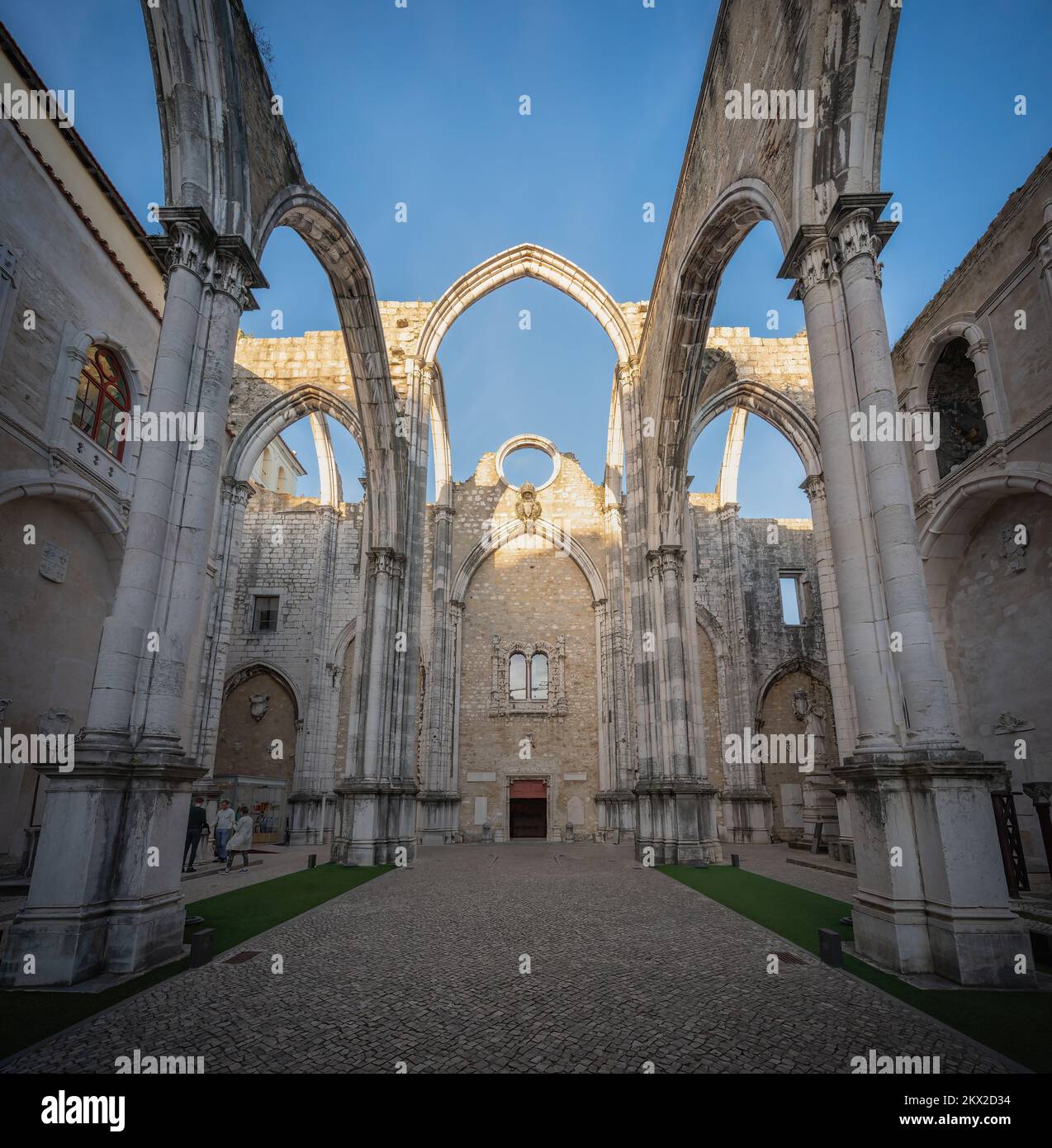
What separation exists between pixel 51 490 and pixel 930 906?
12.2 metres

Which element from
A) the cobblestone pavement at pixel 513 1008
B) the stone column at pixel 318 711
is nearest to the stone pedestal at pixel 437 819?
the stone column at pixel 318 711

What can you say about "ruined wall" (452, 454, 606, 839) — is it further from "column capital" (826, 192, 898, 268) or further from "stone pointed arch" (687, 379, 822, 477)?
"column capital" (826, 192, 898, 268)

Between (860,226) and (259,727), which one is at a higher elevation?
(860,226)

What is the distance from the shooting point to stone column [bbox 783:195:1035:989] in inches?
167

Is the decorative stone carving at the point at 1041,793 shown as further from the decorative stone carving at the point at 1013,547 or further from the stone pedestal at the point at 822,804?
the stone pedestal at the point at 822,804

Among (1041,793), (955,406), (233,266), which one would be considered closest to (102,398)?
(233,266)

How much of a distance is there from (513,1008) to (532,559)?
1847 centimetres

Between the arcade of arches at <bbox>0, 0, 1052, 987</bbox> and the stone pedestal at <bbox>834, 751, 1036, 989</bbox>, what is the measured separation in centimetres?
2

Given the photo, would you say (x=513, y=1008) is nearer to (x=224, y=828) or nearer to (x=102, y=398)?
(x=224, y=828)

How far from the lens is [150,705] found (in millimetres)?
5184

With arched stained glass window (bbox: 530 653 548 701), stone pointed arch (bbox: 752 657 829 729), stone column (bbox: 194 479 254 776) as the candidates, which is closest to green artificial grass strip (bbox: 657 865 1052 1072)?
stone column (bbox: 194 479 254 776)

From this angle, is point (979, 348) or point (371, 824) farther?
point (371, 824)

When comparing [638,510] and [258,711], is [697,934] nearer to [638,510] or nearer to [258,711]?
[638,510]

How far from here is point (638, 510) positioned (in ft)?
45.4
